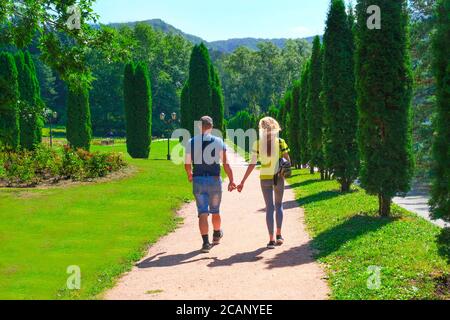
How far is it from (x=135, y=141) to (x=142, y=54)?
174 feet

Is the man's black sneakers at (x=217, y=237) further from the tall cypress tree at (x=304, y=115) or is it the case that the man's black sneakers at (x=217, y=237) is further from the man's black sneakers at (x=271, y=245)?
the tall cypress tree at (x=304, y=115)

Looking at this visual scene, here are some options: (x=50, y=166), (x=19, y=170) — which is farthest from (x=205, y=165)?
(x=50, y=166)

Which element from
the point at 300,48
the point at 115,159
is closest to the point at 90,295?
the point at 115,159

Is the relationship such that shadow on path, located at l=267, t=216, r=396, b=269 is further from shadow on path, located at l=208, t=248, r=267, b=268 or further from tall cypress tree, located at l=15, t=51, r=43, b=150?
tall cypress tree, located at l=15, t=51, r=43, b=150

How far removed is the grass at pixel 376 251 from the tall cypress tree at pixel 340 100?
3140 millimetres

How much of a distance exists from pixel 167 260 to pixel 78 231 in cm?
337

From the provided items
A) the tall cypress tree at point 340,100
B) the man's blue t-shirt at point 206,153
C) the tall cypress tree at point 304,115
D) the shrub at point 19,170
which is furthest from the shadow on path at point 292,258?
the tall cypress tree at point 304,115

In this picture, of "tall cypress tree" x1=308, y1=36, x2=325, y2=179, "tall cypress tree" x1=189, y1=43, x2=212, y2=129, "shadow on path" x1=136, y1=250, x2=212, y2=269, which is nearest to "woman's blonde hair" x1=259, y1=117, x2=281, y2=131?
"shadow on path" x1=136, y1=250, x2=212, y2=269

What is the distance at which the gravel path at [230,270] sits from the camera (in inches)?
266

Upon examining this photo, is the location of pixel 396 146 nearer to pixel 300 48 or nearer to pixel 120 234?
pixel 120 234

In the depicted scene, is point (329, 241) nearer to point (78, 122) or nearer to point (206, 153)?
point (206, 153)

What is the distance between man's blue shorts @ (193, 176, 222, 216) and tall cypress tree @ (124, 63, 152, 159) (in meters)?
28.2

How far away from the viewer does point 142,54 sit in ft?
284

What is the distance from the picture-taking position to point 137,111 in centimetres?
3688
